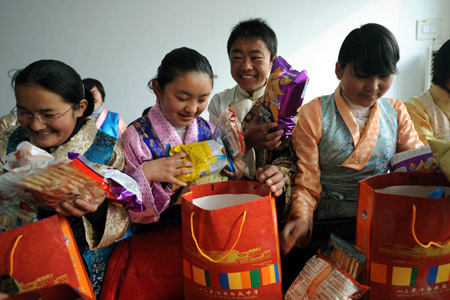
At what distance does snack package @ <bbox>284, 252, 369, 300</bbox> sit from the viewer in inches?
32.2

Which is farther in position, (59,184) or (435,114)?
(435,114)

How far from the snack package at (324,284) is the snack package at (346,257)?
3cm

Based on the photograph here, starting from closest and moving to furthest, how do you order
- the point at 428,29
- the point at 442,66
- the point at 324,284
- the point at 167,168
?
the point at 324,284
the point at 167,168
the point at 442,66
the point at 428,29

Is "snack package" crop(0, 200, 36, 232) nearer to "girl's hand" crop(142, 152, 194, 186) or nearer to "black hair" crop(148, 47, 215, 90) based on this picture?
"girl's hand" crop(142, 152, 194, 186)

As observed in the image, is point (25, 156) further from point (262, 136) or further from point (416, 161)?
point (416, 161)

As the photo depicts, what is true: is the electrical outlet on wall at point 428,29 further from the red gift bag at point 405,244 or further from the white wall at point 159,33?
the red gift bag at point 405,244

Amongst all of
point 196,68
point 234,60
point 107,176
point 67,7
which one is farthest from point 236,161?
point 67,7

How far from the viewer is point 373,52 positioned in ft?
3.48

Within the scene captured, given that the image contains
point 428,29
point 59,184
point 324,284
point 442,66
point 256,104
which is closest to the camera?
point 59,184

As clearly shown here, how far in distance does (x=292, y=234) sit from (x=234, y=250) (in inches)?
11.5

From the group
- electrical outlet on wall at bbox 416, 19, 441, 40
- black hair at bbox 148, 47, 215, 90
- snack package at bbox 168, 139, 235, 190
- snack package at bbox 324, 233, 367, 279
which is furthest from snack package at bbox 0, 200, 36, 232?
electrical outlet on wall at bbox 416, 19, 441, 40

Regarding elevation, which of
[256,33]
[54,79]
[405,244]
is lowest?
[405,244]

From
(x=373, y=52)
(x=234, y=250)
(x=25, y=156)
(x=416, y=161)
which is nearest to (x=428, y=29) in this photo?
(x=373, y=52)

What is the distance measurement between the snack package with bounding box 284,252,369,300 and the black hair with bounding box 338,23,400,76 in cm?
63
